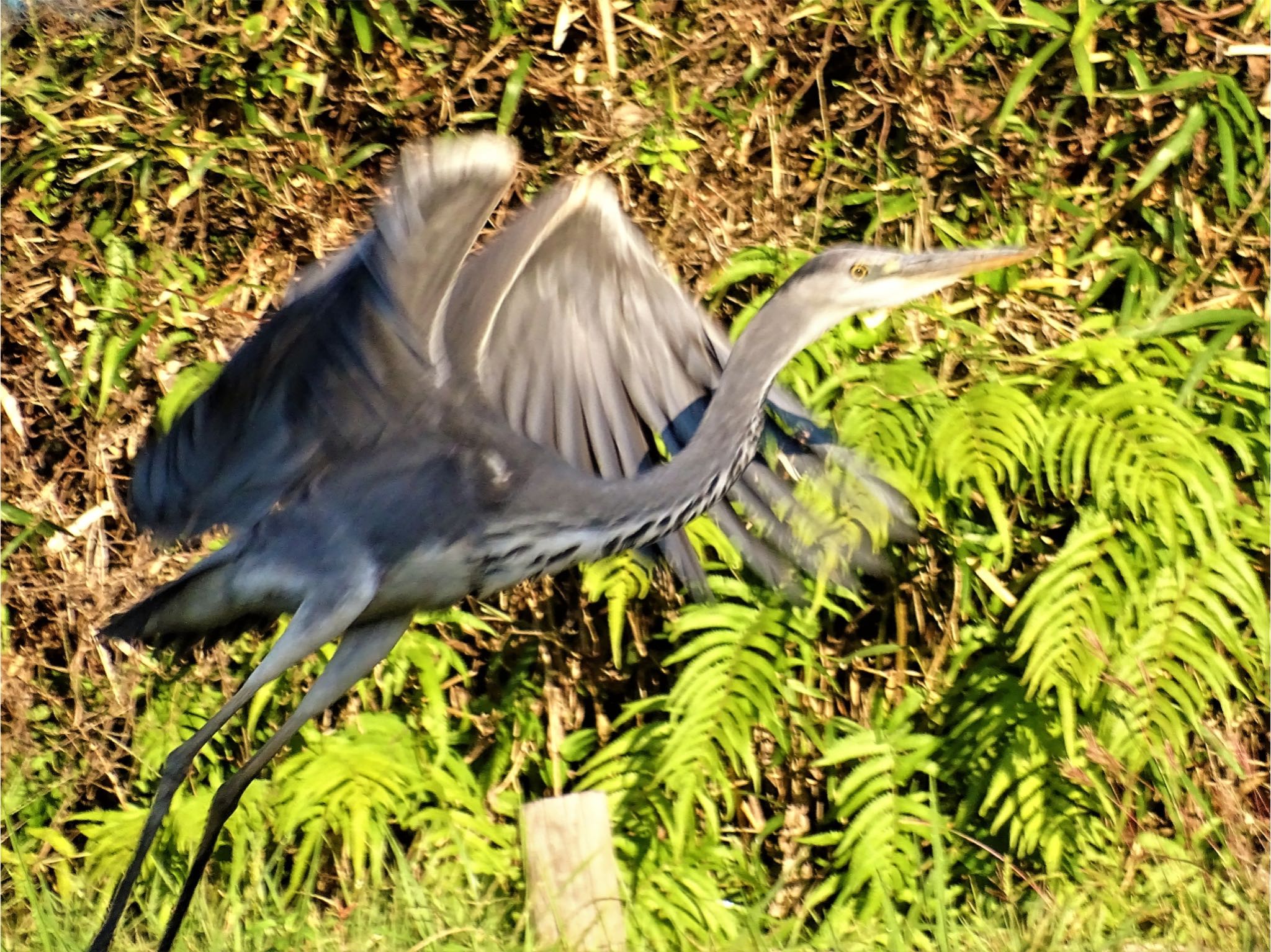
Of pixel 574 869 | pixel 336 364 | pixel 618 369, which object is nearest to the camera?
pixel 336 364

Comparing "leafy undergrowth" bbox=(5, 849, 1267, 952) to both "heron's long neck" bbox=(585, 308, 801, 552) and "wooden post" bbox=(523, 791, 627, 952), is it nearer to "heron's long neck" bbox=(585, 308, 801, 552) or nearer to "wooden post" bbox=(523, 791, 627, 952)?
"wooden post" bbox=(523, 791, 627, 952)

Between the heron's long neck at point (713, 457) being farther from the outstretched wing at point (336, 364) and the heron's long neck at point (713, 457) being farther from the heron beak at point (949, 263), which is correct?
the outstretched wing at point (336, 364)

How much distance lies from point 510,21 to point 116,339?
1.35 metres

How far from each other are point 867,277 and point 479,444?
2.80 feet

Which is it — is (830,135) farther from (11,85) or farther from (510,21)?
(11,85)

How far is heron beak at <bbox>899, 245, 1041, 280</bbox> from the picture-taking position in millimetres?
3107

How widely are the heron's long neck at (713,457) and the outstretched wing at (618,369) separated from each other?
22 cm

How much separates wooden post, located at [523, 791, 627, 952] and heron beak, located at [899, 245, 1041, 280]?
1.26 meters

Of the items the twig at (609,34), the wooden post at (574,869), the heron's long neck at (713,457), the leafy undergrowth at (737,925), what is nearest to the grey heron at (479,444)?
the heron's long neck at (713,457)

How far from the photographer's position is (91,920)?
3467mm

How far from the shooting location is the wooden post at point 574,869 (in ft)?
10.3

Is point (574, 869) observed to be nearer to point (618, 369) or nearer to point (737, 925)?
point (737, 925)

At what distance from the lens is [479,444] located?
3041 mm

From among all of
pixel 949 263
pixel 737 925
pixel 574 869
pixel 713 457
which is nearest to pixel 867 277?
pixel 949 263
